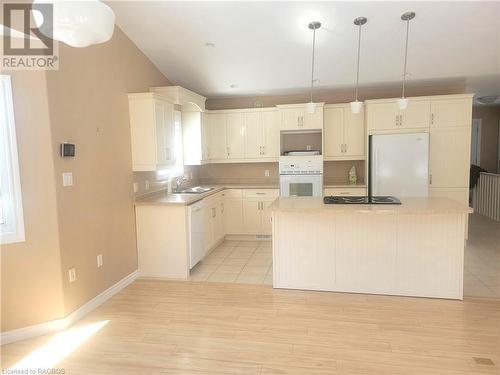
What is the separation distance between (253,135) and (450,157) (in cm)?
304

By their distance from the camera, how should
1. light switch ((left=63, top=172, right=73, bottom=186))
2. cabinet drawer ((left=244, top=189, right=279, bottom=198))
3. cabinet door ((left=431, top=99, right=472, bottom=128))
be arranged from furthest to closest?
cabinet drawer ((left=244, top=189, right=279, bottom=198)) → cabinet door ((left=431, top=99, right=472, bottom=128)) → light switch ((left=63, top=172, right=73, bottom=186))

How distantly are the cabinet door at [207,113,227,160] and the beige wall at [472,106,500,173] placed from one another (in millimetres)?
5782

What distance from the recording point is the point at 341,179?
19.2 ft

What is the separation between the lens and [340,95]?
5723mm

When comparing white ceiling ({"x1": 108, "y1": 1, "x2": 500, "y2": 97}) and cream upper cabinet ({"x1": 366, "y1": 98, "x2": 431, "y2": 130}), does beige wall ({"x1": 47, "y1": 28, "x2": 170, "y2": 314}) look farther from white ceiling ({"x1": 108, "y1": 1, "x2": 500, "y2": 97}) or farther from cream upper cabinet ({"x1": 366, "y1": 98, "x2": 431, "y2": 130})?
cream upper cabinet ({"x1": 366, "y1": 98, "x2": 431, "y2": 130})

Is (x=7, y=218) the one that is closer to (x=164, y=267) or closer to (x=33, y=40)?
(x=33, y=40)

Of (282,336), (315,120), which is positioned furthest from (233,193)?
(282,336)

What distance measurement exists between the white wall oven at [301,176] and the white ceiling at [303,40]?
3.95 ft

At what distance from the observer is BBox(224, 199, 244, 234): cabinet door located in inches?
221

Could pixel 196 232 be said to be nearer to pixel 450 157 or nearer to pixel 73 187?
pixel 73 187

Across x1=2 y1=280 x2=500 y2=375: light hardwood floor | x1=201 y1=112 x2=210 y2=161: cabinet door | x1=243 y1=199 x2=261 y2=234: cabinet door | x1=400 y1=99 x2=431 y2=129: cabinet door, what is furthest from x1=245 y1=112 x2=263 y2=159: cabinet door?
x1=2 y1=280 x2=500 y2=375: light hardwood floor

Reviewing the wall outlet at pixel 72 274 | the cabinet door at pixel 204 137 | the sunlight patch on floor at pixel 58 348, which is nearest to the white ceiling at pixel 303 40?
the cabinet door at pixel 204 137

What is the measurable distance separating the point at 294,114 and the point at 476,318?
3.61 m

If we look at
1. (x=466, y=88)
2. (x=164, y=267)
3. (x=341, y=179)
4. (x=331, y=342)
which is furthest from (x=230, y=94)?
(x=331, y=342)
